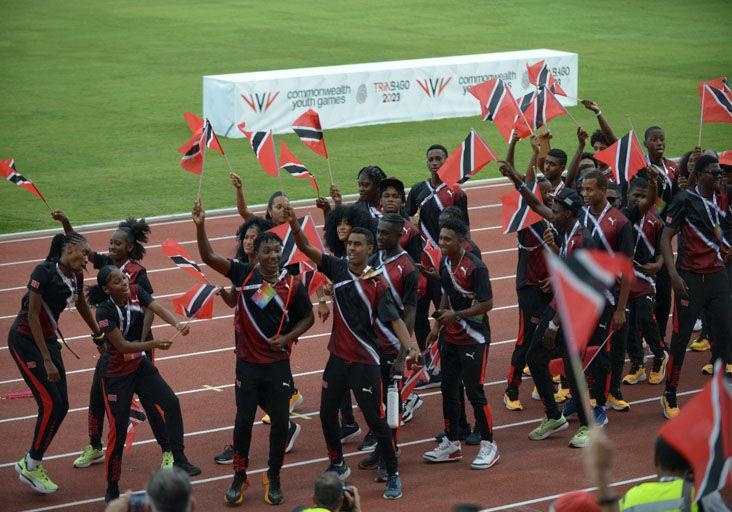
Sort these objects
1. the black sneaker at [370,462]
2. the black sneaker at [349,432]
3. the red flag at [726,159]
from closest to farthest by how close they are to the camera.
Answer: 1. the black sneaker at [370,462]
2. the black sneaker at [349,432]
3. the red flag at [726,159]

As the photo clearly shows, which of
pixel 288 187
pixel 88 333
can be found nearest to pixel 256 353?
pixel 88 333

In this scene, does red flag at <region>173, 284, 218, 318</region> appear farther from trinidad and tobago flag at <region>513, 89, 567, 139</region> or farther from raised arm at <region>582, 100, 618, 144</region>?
trinidad and tobago flag at <region>513, 89, 567, 139</region>

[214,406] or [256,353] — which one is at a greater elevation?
[256,353]

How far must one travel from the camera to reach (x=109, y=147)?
23422 millimetres

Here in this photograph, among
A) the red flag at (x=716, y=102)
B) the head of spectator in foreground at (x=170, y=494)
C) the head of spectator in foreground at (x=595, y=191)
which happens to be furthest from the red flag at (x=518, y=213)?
the head of spectator in foreground at (x=170, y=494)

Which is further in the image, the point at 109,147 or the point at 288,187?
the point at 109,147

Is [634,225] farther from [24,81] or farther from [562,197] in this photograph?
[24,81]

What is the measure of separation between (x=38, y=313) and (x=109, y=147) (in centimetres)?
1492

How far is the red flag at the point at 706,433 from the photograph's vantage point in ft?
15.4

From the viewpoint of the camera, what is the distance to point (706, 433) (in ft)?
15.5

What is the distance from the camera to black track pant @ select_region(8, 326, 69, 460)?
356 inches

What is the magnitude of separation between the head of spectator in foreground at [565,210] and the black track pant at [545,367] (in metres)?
0.74

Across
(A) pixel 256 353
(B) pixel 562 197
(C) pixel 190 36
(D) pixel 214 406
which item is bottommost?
(D) pixel 214 406

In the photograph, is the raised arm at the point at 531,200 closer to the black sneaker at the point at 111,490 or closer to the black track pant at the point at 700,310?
the black track pant at the point at 700,310
